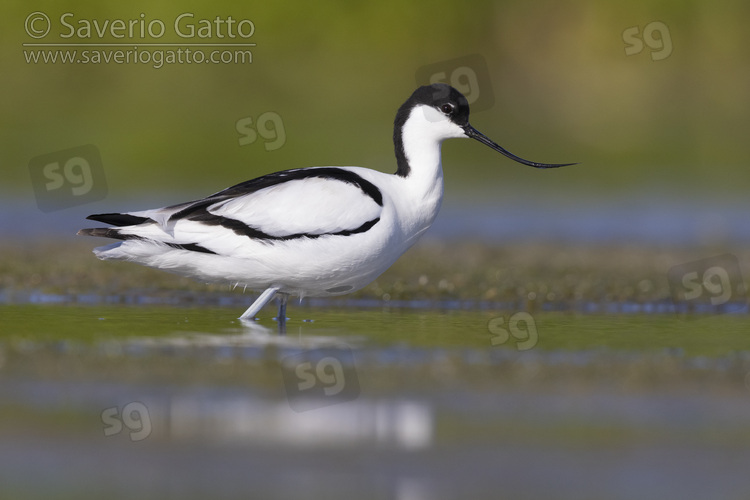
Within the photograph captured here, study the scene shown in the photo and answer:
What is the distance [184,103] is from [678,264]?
44.8 ft

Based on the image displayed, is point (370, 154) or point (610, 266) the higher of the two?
point (370, 154)

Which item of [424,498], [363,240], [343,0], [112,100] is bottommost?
[424,498]

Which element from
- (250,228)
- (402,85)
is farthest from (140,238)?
(402,85)

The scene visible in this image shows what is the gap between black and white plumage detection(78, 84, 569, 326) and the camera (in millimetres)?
8906

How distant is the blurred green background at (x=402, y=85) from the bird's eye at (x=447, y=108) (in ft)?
41.8

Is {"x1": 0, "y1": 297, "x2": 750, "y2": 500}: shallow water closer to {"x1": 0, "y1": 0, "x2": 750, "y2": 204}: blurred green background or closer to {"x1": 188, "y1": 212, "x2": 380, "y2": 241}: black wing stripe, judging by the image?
{"x1": 188, "y1": 212, "x2": 380, "y2": 241}: black wing stripe

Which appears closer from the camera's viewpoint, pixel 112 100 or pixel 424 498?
pixel 424 498

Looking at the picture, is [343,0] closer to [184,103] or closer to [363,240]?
[184,103]

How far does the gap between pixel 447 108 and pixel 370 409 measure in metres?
3.74

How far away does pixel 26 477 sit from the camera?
17.2 feet

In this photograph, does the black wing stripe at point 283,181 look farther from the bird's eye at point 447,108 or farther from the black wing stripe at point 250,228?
the bird's eye at point 447,108

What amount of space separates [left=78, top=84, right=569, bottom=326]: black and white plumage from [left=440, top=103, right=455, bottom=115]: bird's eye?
0.79m

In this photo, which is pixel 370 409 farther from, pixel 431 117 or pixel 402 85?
pixel 402 85

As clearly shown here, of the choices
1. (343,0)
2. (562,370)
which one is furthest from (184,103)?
(562,370)
